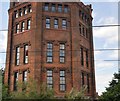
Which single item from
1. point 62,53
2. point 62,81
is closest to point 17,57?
point 62,53

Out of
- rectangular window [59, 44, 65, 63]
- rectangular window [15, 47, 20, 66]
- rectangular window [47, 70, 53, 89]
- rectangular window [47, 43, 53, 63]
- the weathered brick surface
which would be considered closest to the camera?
rectangular window [47, 70, 53, 89]

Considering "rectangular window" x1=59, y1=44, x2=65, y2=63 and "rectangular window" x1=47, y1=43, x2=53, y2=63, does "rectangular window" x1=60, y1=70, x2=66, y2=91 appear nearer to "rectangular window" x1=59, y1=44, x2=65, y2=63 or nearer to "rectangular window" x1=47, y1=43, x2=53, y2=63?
"rectangular window" x1=59, y1=44, x2=65, y2=63

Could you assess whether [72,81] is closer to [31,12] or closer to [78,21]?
[78,21]

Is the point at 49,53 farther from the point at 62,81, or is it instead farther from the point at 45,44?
the point at 62,81

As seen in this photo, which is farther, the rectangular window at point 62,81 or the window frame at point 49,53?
the window frame at point 49,53

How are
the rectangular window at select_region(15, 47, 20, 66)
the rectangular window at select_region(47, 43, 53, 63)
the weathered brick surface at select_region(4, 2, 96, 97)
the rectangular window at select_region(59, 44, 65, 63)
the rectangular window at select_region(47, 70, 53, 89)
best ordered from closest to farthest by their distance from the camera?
the rectangular window at select_region(47, 70, 53, 89) < the weathered brick surface at select_region(4, 2, 96, 97) < the rectangular window at select_region(47, 43, 53, 63) < the rectangular window at select_region(59, 44, 65, 63) < the rectangular window at select_region(15, 47, 20, 66)

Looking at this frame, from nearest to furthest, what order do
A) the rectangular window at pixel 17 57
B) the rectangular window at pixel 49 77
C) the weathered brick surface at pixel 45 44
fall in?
the rectangular window at pixel 49 77, the weathered brick surface at pixel 45 44, the rectangular window at pixel 17 57

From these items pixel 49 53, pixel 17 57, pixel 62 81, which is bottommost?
pixel 62 81

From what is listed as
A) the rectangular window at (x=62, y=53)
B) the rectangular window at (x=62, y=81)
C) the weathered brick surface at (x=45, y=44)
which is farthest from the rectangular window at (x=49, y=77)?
the rectangular window at (x=62, y=53)

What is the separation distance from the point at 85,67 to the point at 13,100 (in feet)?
39.6

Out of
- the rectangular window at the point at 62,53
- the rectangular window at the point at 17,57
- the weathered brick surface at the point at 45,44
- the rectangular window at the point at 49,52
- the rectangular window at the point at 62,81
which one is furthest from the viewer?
the rectangular window at the point at 17,57

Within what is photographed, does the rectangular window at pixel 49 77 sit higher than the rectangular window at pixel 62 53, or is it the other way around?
the rectangular window at pixel 62 53

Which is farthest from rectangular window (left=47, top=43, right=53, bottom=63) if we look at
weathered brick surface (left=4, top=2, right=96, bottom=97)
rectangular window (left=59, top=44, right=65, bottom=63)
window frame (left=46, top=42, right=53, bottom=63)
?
rectangular window (left=59, top=44, right=65, bottom=63)

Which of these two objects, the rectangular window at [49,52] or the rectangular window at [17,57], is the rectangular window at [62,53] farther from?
the rectangular window at [17,57]
